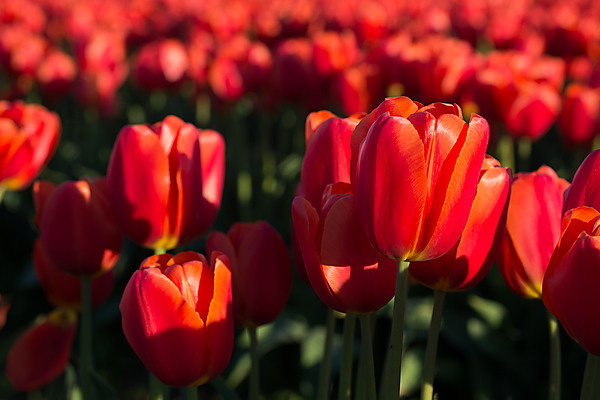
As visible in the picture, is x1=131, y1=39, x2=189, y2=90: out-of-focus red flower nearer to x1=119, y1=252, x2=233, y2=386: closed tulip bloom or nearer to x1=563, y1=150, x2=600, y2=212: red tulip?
x1=119, y1=252, x2=233, y2=386: closed tulip bloom

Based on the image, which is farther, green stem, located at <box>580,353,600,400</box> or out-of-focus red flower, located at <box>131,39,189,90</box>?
out-of-focus red flower, located at <box>131,39,189,90</box>

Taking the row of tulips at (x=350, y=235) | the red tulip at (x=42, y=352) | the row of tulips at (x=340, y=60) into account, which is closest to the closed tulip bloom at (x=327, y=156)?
the row of tulips at (x=350, y=235)

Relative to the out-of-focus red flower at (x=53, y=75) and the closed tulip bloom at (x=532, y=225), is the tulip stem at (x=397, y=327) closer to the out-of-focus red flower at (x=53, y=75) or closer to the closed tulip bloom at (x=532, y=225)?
the closed tulip bloom at (x=532, y=225)

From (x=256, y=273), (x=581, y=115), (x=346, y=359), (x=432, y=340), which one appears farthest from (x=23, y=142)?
(x=581, y=115)

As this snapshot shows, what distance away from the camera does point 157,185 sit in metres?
0.95

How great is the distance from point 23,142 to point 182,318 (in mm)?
854

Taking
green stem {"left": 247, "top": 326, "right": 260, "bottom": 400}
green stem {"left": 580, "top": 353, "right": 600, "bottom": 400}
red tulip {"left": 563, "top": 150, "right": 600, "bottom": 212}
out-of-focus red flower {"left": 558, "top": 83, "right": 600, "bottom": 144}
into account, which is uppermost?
red tulip {"left": 563, "top": 150, "right": 600, "bottom": 212}

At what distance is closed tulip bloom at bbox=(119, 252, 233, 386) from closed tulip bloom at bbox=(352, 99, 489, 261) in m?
0.21

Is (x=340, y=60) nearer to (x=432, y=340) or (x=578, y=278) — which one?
(x=432, y=340)

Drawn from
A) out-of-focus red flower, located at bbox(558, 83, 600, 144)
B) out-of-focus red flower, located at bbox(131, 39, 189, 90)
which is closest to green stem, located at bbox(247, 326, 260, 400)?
out-of-focus red flower, located at bbox(558, 83, 600, 144)

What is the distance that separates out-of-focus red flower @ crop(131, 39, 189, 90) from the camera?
269 cm

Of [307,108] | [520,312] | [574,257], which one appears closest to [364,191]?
[574,257]

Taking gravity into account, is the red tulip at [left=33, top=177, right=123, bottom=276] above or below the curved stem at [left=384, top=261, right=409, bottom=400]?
below

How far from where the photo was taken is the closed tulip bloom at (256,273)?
89 cm
